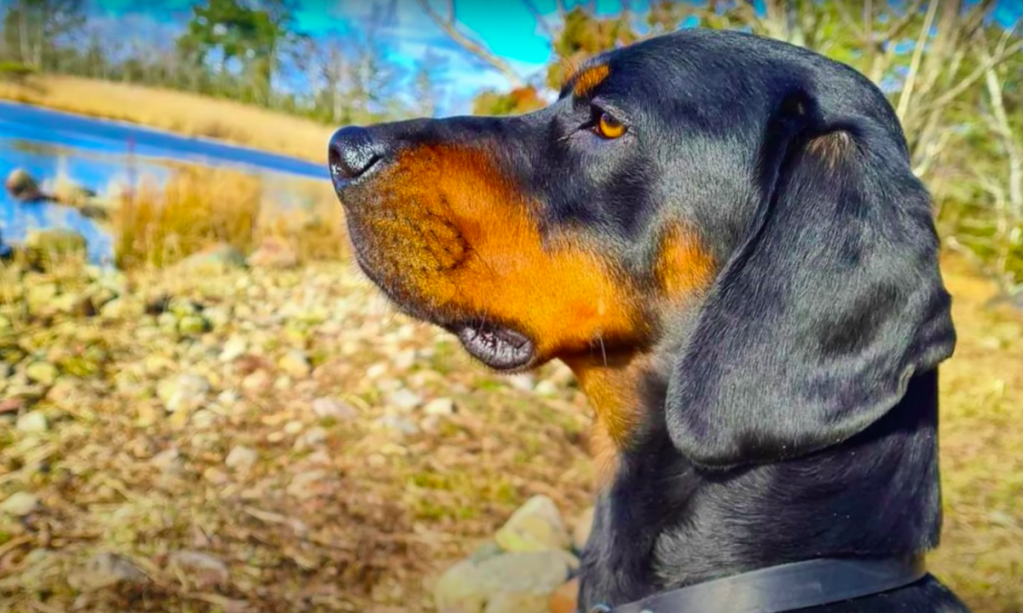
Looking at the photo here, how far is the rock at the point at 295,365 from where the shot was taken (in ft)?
18.9

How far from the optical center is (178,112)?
6605 mm

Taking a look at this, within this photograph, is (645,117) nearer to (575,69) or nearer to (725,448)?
(575,69)

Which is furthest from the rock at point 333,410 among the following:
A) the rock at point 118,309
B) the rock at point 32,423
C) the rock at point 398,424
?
the rock at point 118,309

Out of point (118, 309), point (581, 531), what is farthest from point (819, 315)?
point (118, 309)

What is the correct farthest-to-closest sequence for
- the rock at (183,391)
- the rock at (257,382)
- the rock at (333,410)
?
the rock at (257,382), the rock at (333,410), the rock at (183,391)

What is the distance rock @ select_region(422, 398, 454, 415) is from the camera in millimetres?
5465

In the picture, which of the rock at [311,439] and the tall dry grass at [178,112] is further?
the tall dry grass at [178,112]

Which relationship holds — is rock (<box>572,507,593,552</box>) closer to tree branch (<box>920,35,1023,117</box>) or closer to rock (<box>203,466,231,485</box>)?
rock (<box>203,466,231,485</box>)

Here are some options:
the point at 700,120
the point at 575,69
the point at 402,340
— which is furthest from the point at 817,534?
the point at 402,340

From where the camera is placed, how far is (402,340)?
664 centimetres

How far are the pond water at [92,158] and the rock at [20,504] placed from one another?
2802mm

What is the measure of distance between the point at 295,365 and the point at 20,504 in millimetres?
2111

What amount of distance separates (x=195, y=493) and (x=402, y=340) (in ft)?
8.42

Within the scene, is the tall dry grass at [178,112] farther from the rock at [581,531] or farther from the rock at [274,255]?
the rock at [581,531]
